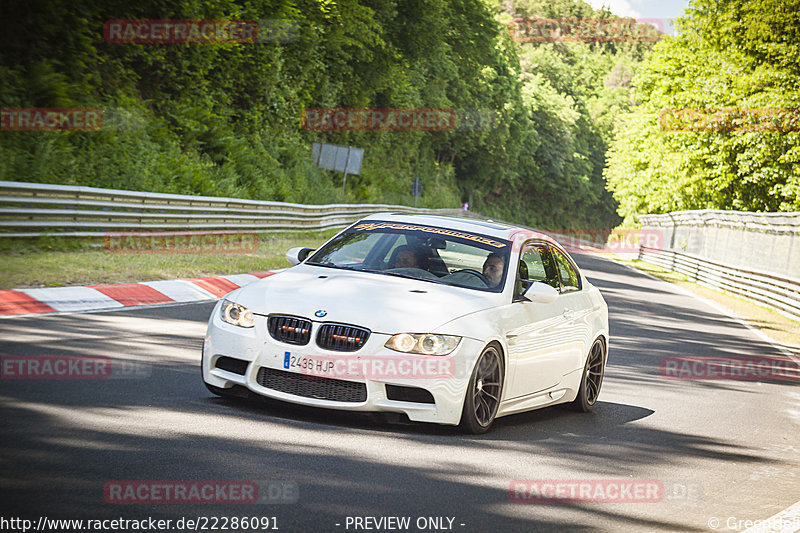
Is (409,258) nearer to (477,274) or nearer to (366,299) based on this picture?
(477,274)

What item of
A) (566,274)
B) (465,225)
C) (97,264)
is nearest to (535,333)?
(465,225)

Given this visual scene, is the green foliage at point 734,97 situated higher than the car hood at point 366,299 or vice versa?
the green foliage at point 734,97

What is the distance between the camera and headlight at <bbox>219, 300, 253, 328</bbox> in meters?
6.91

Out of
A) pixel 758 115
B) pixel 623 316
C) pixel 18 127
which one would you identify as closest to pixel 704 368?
pixel 623 316

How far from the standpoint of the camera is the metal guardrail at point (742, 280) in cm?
2483

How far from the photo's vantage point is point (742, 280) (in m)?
30.7

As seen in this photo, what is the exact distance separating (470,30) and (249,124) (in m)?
19.2

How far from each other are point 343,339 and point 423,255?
1.68m

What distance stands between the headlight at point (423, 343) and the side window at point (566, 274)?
7.75ft

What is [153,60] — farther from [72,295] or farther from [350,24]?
[72,295]

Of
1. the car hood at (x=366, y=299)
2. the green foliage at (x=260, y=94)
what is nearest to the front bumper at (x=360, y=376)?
the car hood at (x=366, y=299)

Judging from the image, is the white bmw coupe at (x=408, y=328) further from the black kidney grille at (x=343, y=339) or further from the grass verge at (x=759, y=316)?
the grass verge at (x=759, y=316)

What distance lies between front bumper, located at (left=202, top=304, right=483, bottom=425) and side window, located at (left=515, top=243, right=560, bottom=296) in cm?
145

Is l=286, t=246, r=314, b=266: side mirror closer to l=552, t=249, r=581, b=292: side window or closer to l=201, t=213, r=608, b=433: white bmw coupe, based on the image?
l=201, t=213, r=608, b=433: white bmw coupe
